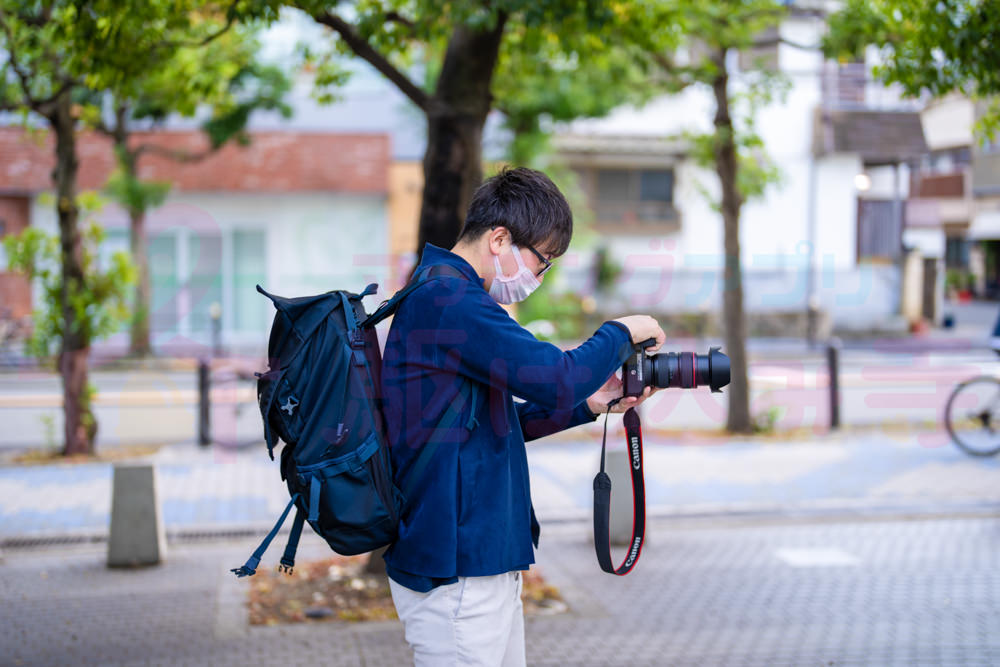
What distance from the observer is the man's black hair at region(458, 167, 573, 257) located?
8.13 ft

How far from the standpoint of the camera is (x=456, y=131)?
5.98m

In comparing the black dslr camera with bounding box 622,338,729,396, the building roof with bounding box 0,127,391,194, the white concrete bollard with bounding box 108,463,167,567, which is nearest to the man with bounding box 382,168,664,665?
the black dslr camera with bounding box 622,338,729,396

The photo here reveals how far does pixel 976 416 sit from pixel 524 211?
29.1ft

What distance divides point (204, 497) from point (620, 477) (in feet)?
12.0

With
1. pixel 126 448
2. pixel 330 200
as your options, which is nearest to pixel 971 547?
pixel 126 448

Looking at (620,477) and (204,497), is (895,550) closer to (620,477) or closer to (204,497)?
(620,477)

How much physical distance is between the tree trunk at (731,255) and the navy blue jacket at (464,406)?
8948 mm

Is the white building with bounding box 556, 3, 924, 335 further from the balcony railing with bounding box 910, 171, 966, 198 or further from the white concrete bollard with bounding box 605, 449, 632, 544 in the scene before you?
the white concrete bollard with bounding box 605, 449, 632, 544

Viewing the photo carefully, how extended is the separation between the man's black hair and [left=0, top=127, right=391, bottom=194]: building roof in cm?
2137

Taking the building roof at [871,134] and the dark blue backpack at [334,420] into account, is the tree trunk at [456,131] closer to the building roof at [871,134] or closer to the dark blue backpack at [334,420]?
the dark blue backpack at [334,420]

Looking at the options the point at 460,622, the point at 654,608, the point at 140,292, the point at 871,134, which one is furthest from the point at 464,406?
the point at 871,134

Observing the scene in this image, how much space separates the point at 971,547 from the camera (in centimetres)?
667

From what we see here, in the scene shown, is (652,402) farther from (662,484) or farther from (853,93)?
(853,93)

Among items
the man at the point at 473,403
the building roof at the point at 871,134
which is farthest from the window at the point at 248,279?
the man at the point at 473,403
